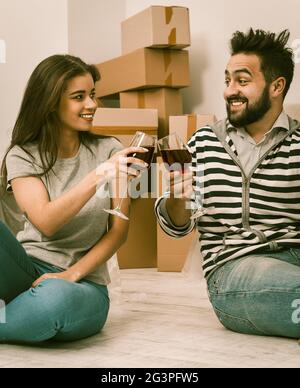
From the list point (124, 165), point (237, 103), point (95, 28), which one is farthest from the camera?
point (95, 28)

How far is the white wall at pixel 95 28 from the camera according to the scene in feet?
12.4

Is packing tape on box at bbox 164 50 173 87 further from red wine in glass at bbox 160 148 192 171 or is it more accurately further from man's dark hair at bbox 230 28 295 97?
red wine in glass at bbox 160 148 192 171

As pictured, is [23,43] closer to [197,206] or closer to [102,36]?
[102,36]

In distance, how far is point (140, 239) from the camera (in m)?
3.32

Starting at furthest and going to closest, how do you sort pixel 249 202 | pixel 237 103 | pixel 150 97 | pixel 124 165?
pixel 150 97 → pixel 237 103 → pixel 249 202 → pixel 124 165

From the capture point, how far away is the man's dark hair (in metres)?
1.98

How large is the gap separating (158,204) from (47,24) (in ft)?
7.24

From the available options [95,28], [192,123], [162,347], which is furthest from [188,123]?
[162,347]

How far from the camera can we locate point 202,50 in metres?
3.56

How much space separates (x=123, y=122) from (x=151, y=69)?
1.10ft

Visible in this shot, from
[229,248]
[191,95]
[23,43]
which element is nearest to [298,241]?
[229,248]

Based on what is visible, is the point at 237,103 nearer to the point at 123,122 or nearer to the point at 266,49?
the point at 266,49

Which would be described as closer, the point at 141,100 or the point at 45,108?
the point at 45,108

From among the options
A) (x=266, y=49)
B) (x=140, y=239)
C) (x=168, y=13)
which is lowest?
(x=140, y=239)
